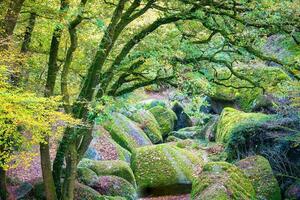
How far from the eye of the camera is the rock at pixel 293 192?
12.1 meters

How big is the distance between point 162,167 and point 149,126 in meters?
7.76

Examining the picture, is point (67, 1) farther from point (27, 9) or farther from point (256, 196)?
point (256, 196)

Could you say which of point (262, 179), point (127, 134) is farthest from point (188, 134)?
point (262, 179)

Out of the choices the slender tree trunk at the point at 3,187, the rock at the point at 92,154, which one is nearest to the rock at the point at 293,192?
the slender tree trunk at the point at 3,187

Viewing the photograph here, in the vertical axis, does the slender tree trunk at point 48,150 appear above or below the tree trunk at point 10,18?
below

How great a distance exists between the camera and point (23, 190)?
1131 centimetres

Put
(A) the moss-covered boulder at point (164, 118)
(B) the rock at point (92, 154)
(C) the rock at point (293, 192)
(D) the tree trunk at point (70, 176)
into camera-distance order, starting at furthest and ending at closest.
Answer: (A) the moss-covered boulder at point (164, 118), (B) the rock at point (92, 154), (C) the rock at point (293, 192), (D) the tree trunk at point (70, 176)

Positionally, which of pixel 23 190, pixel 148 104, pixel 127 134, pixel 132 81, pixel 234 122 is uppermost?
pixel 132 81

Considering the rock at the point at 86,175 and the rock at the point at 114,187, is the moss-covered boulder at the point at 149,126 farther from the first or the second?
A: the rock at the point at 86,175

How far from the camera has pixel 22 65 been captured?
1002 cm

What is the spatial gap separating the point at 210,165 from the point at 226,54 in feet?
9.59

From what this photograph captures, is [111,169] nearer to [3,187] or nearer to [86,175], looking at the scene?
[86,175]

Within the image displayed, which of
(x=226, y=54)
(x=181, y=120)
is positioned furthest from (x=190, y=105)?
(x=181, y=120)

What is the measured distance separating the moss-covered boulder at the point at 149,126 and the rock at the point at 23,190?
37.4 feet
